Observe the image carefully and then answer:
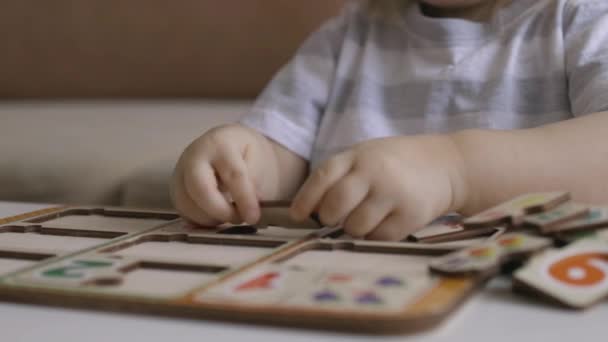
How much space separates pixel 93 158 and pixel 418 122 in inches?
15.3

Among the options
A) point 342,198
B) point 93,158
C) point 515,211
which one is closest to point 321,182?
point 342,198

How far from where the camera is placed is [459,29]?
0.85 m

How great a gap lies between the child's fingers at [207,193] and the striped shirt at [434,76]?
22 centimetres

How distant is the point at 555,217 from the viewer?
458mm

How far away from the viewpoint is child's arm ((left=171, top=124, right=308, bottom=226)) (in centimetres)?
60

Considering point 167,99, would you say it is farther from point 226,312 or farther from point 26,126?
point 226,312

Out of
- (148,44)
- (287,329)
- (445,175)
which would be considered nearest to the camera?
(287,329)

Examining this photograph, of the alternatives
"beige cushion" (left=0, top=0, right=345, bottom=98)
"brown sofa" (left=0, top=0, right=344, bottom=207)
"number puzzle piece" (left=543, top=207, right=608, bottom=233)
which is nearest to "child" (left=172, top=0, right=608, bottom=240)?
"number puzzle piece" (left=543, top=207, right=608, bottom=233)

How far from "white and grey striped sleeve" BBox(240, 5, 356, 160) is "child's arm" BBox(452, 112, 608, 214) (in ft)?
0.96

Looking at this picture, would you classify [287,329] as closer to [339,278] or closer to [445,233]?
[339,278]

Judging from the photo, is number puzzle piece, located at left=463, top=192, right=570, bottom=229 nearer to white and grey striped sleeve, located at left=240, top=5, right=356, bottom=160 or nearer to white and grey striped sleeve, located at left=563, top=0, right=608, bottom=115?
white and grey striped sleeve, located at left=563, top=0, right=608, bottom=115

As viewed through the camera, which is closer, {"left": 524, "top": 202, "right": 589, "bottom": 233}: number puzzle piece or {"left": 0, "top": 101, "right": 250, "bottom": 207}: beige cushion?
{"left": 524, "top": 202, "right": 589, "bottom": 233}: number puzzle piece

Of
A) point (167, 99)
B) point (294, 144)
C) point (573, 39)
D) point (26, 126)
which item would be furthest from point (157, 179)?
point (167, 99)

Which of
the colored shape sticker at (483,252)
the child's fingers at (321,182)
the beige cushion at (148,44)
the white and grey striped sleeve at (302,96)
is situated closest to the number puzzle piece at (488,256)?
the colored shape sticker at (483,252)
